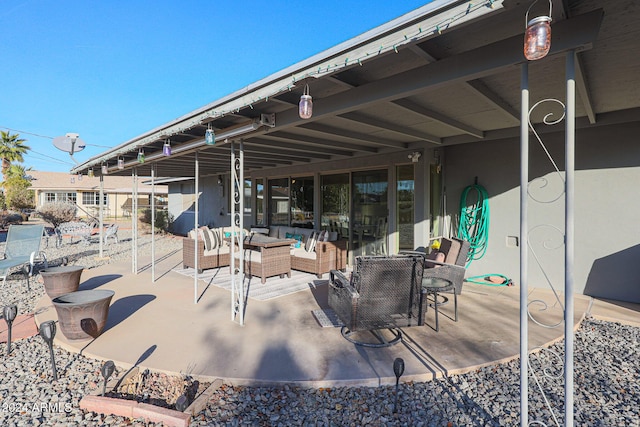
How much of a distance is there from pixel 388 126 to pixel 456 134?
1.78 m

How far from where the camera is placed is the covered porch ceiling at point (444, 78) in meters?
1.80

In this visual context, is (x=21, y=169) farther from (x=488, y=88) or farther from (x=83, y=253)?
(x=488, y=88)

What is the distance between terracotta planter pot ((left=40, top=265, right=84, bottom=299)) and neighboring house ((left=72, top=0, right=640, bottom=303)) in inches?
83.4

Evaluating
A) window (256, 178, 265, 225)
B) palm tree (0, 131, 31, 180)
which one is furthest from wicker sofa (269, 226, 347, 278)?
palm tree (0, 131, 31, 180)

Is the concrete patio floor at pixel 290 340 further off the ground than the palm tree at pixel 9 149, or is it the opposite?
the palm tree at pixel 9 149

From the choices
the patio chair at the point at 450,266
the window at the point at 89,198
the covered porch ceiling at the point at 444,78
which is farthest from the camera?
the window at the point at 89,198

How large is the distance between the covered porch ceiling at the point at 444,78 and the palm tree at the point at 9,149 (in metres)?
23.0

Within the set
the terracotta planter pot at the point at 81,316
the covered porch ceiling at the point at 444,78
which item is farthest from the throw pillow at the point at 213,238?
the terracotta planter pot at the point at 81,316

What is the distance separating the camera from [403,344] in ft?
11.1

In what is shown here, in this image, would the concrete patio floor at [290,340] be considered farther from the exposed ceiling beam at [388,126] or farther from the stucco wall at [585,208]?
the exposed ceiling beam at [388,126]

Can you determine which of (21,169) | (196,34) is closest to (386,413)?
(196,34)

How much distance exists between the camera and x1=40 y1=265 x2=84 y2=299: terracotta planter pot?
446 cm

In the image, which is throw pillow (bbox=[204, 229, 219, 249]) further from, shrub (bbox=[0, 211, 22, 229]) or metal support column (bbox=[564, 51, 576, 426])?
shrub (bbox=[0, 211, 22, 229])

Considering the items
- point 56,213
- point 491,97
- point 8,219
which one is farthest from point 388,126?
point 8,219
